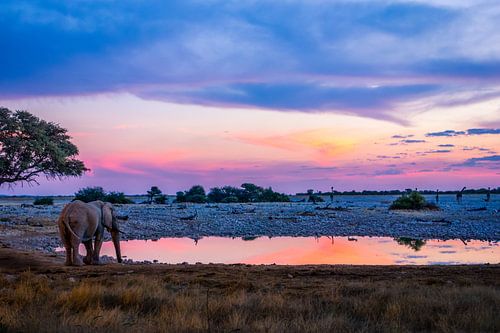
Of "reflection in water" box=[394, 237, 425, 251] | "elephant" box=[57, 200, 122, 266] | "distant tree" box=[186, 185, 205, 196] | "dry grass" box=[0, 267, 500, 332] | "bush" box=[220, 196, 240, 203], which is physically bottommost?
"reflection in water" box=[394, 237, 425, 251]

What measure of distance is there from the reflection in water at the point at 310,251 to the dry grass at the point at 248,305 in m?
7.67

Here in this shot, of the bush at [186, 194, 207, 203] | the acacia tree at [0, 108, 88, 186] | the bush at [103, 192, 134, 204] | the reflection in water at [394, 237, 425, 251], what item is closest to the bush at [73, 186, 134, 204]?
the bush at [103, 192, 134, 204]

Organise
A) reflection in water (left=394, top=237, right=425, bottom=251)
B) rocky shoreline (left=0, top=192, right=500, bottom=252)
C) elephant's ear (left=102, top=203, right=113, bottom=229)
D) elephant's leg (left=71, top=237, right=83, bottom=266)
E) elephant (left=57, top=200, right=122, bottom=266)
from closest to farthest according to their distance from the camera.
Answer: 1. elephant's leg (left=71, top=237, right=83, bottom=266)
2. elephant (left=57, top=200, right=122, bottom=266)
3. elephant's ear (left=102, top=203, right=113, bottom=229)
4. reflection in water (left=394, top=237, right=425, bottom=251)
5. rocky shoreline (left=0, top=192, right=500, bottom=252)

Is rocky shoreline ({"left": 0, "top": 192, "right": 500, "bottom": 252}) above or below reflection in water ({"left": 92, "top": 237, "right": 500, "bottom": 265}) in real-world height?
above

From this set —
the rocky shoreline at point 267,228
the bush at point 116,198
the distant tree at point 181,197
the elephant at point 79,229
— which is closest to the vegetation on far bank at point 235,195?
the distant tree at point 181,197

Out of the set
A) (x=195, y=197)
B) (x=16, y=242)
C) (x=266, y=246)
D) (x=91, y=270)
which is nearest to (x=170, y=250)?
(x=266, y=246)

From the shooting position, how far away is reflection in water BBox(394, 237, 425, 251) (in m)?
25.5

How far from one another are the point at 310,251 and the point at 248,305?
14.5m

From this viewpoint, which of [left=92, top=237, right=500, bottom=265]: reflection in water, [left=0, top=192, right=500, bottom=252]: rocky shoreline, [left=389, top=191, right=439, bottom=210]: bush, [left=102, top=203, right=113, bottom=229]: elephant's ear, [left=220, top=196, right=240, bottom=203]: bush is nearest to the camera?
[left=102, top=203, right=113, bottom=229]: elephant's ear

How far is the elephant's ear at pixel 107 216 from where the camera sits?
20577 mm

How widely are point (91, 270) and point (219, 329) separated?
8.98 m

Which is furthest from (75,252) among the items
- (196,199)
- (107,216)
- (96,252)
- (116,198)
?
(196,199)

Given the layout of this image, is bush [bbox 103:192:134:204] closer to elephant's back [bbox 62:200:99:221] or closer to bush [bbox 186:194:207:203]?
bush [bbox 186:194:207:203]

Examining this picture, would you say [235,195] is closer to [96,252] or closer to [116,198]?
[116,198]
